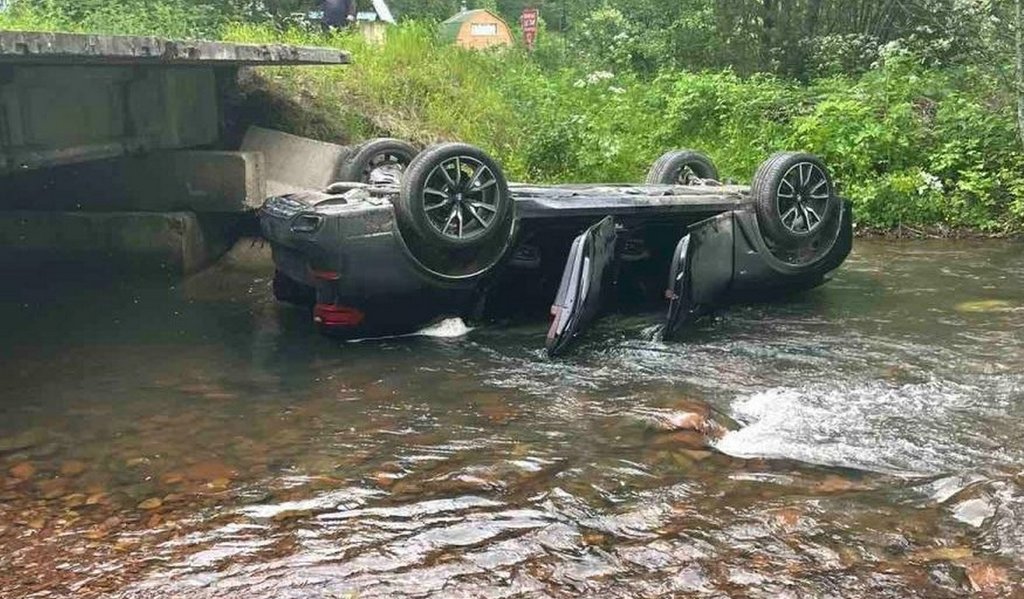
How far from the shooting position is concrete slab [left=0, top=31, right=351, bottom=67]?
610 cm

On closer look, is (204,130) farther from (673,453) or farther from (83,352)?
(673,453)

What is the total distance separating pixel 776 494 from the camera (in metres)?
4.79

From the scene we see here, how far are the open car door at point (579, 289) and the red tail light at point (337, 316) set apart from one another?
55.3 inches

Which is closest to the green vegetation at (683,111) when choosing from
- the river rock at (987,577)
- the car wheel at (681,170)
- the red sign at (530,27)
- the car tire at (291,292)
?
the car wheel at (681,170)

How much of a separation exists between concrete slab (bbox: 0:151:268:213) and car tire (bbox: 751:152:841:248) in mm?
5143

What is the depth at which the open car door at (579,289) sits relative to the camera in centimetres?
716

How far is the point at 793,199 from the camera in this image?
824 centimetres

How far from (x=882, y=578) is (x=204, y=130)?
8574mm

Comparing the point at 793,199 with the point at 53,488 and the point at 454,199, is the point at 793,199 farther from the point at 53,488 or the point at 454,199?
the point at 53,488

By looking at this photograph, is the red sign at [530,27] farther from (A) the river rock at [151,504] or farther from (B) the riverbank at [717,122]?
(A) the river rock at [151,504]

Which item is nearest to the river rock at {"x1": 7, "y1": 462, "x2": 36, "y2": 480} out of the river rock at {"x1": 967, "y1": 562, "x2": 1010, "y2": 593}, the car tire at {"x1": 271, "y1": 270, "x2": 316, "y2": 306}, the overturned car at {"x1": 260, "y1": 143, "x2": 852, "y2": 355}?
the overturned car at {"x1": 260, "y1": 143, "x2": 852, "y2": 355}

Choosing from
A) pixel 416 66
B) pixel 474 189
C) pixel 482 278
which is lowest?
pixel 482 278

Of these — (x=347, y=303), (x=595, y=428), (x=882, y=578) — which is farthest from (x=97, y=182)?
(x=882, y=578)

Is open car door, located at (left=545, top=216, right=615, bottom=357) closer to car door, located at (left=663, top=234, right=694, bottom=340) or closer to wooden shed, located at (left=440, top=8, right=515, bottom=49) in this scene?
car door, located at (left=663, top=234, right=694, bottom=340)
